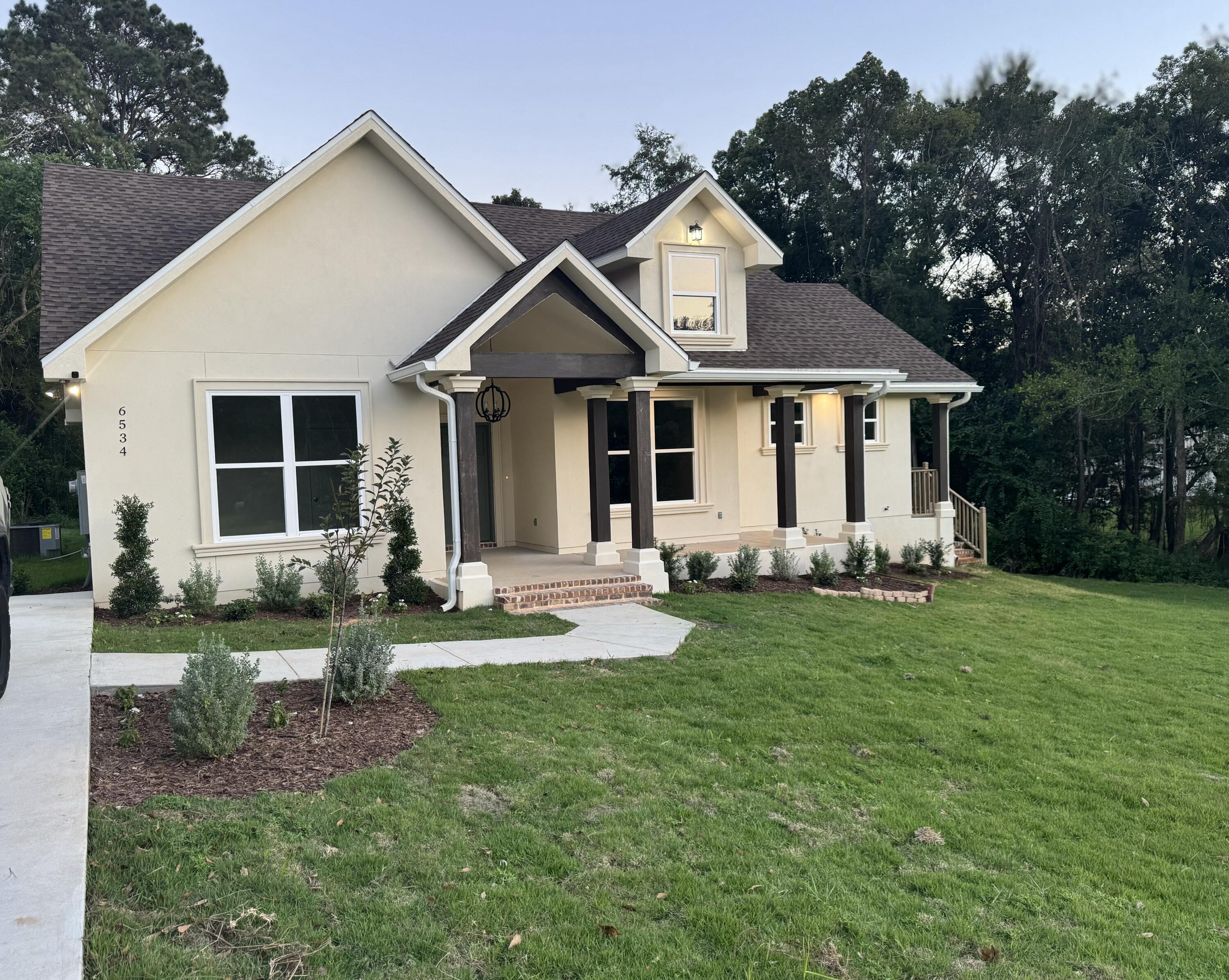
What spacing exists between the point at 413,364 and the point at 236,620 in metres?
3.65

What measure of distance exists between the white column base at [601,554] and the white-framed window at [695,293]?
3706 millimetres

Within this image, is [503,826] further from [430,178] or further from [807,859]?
[430,178]

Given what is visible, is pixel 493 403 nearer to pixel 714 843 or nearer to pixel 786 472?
pixel 786 472

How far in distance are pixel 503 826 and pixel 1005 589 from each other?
12.7 metres

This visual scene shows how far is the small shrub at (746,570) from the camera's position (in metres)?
12.8

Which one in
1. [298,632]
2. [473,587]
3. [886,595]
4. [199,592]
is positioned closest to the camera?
[298,632]

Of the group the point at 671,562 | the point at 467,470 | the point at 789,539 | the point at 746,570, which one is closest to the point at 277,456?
the point at 467,470

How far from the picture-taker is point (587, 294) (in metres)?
11.8

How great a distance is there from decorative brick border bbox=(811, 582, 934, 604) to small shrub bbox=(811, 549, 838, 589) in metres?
0.33

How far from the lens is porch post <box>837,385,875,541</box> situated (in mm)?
15094

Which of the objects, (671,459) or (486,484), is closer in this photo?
(486,484)

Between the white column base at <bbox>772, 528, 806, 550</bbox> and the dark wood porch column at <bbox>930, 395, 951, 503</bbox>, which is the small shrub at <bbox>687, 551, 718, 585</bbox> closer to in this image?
the white column base at <bbox>772, 528, 806, 550</bbox>

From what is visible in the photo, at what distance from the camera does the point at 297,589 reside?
11023 millimetres

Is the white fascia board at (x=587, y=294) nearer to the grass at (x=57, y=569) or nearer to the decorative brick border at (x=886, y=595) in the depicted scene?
the decorative brick border at (x=886, y=595)
